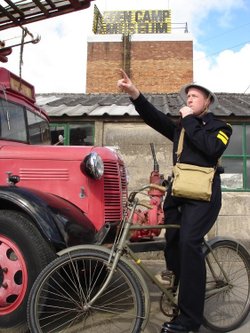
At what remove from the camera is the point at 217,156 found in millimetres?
3439

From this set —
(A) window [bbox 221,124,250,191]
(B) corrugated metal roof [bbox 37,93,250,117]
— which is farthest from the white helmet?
(A) window [bbox 221,124,250,191]

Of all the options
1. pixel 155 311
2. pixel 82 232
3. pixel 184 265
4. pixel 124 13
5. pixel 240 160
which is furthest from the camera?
pixel 124 13

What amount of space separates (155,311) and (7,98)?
8.82 ft

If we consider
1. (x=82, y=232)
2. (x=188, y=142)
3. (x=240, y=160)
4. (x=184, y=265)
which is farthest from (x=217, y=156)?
(x=240, y=160)

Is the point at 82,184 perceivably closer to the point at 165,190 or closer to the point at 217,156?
the point at 165,190

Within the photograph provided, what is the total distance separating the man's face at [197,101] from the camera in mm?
3629

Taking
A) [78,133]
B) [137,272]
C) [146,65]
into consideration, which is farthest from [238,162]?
[146,65]

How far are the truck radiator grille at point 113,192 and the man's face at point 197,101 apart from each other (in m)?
1.36

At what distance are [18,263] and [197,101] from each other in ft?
6.40

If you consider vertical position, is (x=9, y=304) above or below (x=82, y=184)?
below

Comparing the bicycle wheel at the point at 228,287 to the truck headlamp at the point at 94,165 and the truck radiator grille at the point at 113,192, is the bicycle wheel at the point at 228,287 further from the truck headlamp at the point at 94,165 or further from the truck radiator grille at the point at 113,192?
the truck headlamp at the point at 94,165

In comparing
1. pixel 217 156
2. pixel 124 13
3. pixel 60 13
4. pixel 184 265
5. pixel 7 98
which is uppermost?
pixel 124 13

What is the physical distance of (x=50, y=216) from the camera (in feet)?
12.1

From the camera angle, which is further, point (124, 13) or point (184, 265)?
point (124, 13)
